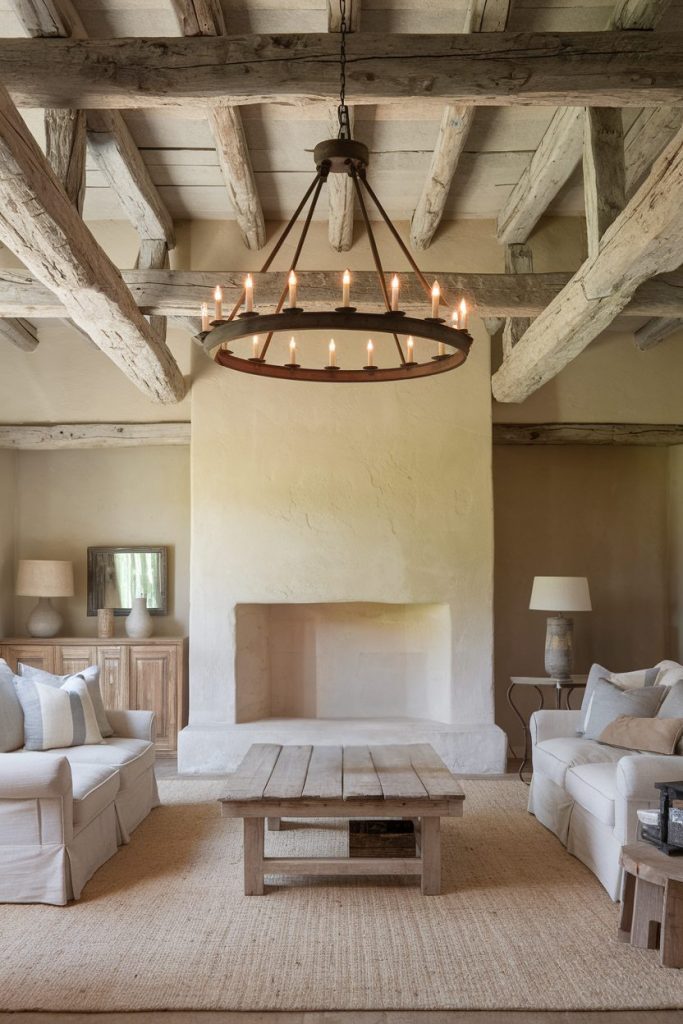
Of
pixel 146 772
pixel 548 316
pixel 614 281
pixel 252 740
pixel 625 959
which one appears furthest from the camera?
pixel 252 740

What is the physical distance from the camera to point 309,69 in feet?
9.89

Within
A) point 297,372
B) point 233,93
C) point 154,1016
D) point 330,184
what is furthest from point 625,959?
point 330,184

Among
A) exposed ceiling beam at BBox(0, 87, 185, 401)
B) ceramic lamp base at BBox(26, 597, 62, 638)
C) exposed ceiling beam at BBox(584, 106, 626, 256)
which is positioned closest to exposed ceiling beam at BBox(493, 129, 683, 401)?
exposed ceiling beam at BBox(584, 106, 626, 256)

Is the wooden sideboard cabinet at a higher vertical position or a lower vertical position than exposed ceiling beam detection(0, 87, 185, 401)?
lower

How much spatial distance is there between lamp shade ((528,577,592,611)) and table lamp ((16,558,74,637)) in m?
3.52


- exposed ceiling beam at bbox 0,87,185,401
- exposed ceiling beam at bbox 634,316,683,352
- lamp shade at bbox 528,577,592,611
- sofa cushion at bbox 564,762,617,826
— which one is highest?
exposed ceiling beam at bbox 634,316,683,352

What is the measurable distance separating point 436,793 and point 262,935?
92cm

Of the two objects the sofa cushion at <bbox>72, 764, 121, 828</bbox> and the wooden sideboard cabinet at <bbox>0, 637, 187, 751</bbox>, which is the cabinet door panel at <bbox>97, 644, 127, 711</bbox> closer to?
the wooden sideboard cabinet at <bbox>0, 637, 187, 751</bbox>

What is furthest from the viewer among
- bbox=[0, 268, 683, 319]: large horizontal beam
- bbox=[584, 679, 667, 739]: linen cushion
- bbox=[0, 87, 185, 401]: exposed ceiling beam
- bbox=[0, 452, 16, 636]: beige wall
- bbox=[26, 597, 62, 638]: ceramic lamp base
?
bbox=[0, 452, 16, 636]: beige wall

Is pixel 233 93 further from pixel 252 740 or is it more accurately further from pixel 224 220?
pixel 252 740

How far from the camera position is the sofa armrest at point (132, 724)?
522 centimetres

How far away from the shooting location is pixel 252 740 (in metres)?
6.27

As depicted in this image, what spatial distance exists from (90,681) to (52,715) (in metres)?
0.41

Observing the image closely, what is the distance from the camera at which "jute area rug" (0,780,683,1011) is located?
10.1 feet
